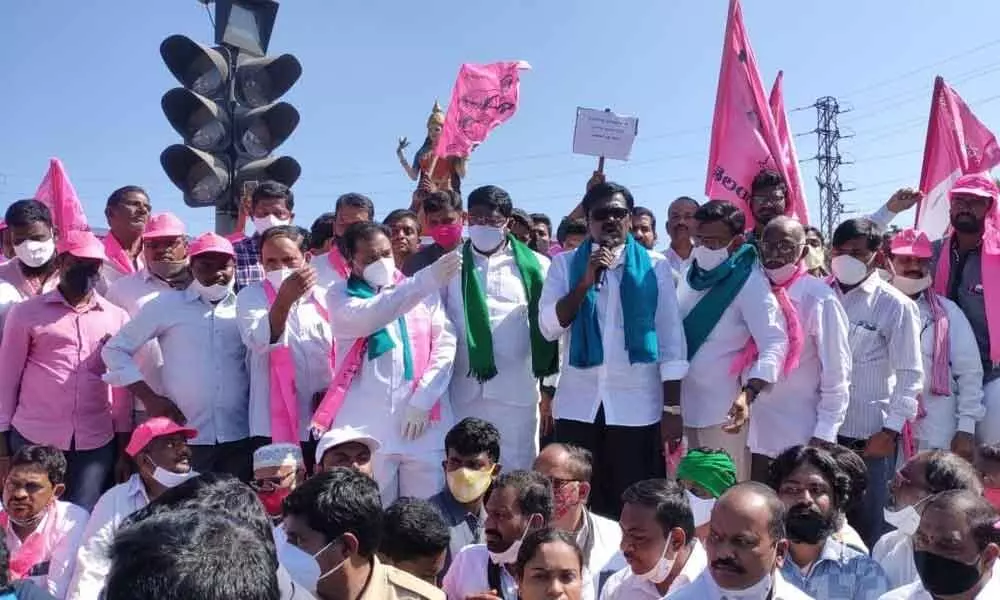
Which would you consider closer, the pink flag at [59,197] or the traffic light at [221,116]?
the traffic light at [221,116]

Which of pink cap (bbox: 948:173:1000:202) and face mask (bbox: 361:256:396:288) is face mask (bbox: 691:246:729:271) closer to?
face mask (bbox: 361:256:396:288)

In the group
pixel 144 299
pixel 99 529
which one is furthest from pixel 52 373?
pixel 99 529

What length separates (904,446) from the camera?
539 centimetres

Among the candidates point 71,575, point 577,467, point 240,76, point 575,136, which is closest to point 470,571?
point 577,467

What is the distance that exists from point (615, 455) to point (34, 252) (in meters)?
3.49

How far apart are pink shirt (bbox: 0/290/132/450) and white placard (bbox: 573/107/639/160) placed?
11.7 ft

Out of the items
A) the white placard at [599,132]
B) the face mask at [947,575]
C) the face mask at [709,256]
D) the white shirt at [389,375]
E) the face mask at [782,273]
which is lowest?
the face mask at [947,575]

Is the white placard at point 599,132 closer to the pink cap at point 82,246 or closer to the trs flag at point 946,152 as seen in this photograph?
the trs flag at point 946,152

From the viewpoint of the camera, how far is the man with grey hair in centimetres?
496

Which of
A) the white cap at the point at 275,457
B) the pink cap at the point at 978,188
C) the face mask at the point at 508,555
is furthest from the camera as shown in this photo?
the pink cap at the point at 978,188

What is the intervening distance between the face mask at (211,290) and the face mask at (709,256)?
8.33ft

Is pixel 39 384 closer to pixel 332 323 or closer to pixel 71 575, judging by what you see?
pixel 71 575

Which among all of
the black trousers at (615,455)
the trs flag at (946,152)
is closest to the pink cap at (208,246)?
the black trousers at (615,455)

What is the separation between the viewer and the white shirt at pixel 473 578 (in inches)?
153
